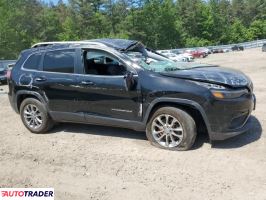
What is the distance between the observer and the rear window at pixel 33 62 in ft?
26.4

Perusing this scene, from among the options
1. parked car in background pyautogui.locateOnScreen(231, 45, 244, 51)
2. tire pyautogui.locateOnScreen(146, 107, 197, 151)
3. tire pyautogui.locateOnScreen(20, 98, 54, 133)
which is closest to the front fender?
tire pyautogui.locateOnScreen(146, 107, 197, 151)

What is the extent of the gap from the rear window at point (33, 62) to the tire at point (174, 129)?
2.67 meters

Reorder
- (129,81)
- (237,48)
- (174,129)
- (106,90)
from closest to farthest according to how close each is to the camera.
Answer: (174,129) → (129,81) → (106,90) → (237,48)

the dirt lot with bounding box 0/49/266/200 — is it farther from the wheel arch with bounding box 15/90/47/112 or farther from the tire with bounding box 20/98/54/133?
the wheel arch with bounding box 15/90/47/112

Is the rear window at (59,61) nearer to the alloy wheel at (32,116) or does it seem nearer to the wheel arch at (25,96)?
the wheel arch at (25,96)

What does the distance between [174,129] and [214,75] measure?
41.6 inches

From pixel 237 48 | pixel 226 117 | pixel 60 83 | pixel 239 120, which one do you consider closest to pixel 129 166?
pixel 226 117

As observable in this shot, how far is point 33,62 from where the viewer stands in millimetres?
8117

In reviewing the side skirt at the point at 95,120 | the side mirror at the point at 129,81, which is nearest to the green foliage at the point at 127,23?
the side skirt at the point at 95,120

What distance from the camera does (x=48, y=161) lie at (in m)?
6.59

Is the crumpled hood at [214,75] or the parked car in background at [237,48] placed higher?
the crumpled hood at [214,75]

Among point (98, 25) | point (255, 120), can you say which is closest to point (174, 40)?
point (98, 25)

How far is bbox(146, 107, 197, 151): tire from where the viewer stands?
21.2ft

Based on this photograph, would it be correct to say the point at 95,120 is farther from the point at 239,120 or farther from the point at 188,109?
the point at 239,120
